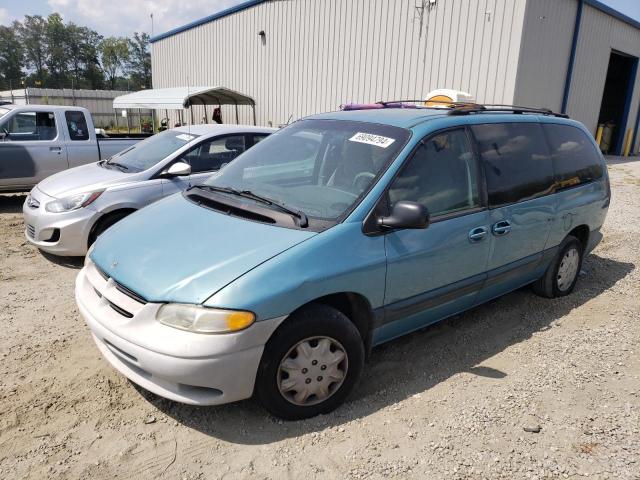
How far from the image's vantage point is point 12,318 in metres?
4.07

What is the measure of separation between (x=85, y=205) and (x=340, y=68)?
37.8ft

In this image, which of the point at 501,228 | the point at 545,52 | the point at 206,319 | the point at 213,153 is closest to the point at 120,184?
the point at 213,153

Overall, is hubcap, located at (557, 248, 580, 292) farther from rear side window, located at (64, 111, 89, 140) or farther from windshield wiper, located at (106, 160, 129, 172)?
rear side window, located at (64, 111, 89, 140)

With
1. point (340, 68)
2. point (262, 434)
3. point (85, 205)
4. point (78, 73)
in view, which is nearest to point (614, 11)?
point (340, 68)

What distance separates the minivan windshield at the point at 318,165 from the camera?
10.3 feet

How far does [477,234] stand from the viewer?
3500 millimetres

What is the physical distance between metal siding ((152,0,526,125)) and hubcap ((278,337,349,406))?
1065cm

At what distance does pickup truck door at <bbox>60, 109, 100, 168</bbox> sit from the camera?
8453mm

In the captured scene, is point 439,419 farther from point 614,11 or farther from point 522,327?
point 614,11

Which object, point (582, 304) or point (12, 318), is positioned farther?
point (582, 304)

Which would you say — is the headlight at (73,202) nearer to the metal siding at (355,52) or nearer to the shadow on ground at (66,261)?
the shadow on ground at (66,261)

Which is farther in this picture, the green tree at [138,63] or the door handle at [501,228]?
the green tree at [138,63]

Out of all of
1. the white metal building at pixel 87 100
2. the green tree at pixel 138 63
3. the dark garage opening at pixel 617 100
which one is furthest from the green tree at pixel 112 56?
the dark garage opening at pixel 617 100

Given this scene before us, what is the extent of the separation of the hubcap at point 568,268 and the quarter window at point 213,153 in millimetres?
3992
